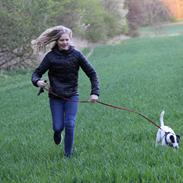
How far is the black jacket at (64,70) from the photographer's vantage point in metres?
7.09

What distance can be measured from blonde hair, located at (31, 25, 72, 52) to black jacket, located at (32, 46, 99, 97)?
151mm

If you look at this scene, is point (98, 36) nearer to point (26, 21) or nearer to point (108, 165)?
point (26, 21)

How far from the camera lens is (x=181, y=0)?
10269 centimetres

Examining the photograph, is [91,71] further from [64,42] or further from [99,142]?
[99,142]

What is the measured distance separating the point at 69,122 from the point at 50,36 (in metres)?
1.30

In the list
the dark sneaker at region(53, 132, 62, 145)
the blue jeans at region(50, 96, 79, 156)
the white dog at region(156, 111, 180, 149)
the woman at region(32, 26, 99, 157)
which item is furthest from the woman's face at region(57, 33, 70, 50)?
the white dog at region(156, 111, 180, 149)

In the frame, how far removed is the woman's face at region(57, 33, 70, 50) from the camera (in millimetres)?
6992

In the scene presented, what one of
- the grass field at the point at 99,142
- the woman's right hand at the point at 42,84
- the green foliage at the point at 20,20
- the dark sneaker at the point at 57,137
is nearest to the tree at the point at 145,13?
the green foliage at the point at 20,20

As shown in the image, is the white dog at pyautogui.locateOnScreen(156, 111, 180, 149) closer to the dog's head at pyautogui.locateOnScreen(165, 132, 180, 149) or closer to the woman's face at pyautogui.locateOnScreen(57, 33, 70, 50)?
the dog's head at pyautogui.locateOnScreen(165, 132, 180, 149)

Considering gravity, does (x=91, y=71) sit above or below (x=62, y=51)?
below

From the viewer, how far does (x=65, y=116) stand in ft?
23.6

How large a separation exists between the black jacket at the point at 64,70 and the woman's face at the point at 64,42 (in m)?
0.06

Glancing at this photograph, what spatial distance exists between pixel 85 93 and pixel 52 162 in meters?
10.1

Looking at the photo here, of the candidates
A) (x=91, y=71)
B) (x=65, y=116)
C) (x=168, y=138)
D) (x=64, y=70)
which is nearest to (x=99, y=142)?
(x=65, y=116)
